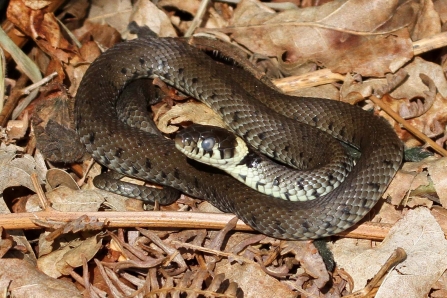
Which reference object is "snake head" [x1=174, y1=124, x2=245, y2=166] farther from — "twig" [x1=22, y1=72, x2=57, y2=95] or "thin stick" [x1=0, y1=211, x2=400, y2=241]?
"twig" [x1=22, y1=72, x2=57, y2=95]

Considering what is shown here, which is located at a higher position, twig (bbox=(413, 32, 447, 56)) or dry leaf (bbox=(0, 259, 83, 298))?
twig (bbox=(413, 32, 447, 56))

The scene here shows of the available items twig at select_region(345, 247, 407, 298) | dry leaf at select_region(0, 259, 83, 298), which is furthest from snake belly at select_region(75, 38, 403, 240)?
dry leaf at select_region(0, 259, 83, 298)

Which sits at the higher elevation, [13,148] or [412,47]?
[412,47]

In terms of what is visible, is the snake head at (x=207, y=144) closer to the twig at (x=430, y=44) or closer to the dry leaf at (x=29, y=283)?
the dry leaf at (x=29, y=283)

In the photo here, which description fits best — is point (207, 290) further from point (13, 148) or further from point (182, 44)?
point (182, 44)

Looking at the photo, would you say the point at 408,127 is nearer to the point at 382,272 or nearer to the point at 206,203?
the point at 382,272

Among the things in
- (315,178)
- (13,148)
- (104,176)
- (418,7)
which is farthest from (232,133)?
(418,7)
